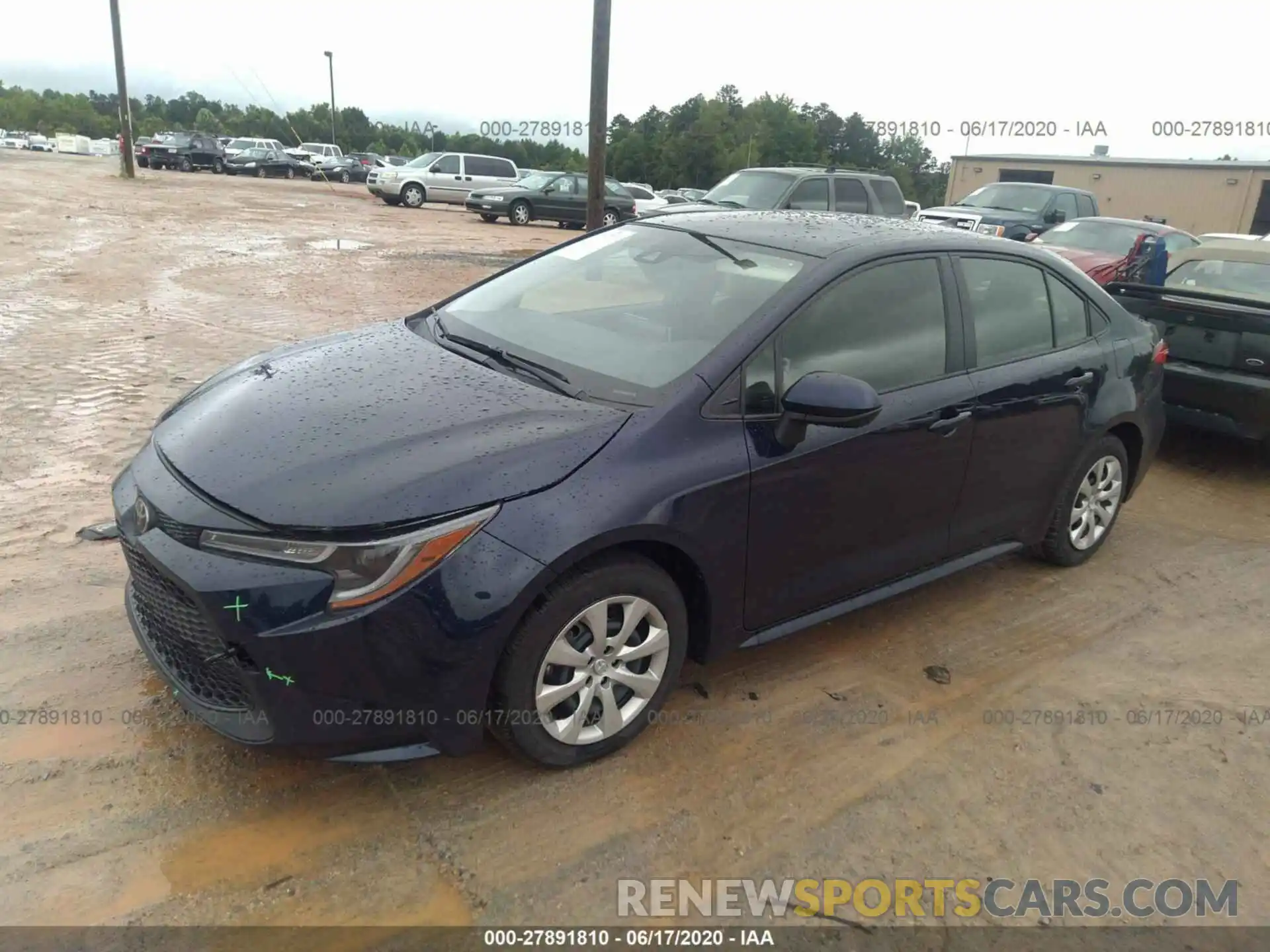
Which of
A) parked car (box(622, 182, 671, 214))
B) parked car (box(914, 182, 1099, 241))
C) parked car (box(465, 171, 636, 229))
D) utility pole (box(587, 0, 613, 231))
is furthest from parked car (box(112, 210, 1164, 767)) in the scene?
parked car (box(622, 182, 671, 214))

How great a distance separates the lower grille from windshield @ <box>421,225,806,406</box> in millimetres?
1371

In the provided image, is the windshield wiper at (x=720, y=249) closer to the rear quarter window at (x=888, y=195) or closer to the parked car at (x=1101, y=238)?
the parked car at (x=1101, y=238)

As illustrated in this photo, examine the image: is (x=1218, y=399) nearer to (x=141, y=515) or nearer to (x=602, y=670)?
(x=602, y=670)

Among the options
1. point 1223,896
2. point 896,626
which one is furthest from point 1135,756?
point 896,626

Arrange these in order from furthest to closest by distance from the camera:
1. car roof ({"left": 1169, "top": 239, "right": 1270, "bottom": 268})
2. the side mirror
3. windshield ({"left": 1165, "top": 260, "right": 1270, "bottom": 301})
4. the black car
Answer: the black car
car roof ({"left": 1169, "top": 239, "right": 1270, "bottom": 268})
windshield ({"left": 1165, "top": 260, "right": 1270, "bottom": 301})
the side mirror

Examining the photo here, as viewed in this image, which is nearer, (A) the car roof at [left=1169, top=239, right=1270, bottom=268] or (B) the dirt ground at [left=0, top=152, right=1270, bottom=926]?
(B) the dirt ground at [left=0, top=152, right=1270, bottom=926]

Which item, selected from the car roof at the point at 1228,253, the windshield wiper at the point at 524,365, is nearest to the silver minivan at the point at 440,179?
the car roof at the point at 1228,253

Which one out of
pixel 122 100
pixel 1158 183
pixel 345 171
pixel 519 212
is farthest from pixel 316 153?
pixel 1158 183

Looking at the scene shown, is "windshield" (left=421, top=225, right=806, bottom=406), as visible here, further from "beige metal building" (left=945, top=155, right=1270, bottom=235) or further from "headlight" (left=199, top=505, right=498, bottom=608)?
"beige metal building" (left=945, top=155, right=1270, bottom=235)

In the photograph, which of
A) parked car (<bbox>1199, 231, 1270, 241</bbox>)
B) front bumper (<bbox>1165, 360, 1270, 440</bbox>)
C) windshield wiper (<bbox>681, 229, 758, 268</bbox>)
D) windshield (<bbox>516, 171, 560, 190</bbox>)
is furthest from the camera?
windshield (<bbox>516, 171, 560, 190</bbox>)

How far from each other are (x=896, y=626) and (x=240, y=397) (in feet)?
9.26

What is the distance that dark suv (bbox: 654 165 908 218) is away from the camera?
1253 cm

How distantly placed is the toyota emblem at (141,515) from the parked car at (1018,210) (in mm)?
13296

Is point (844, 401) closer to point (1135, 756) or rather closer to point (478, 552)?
point (478, 552)
